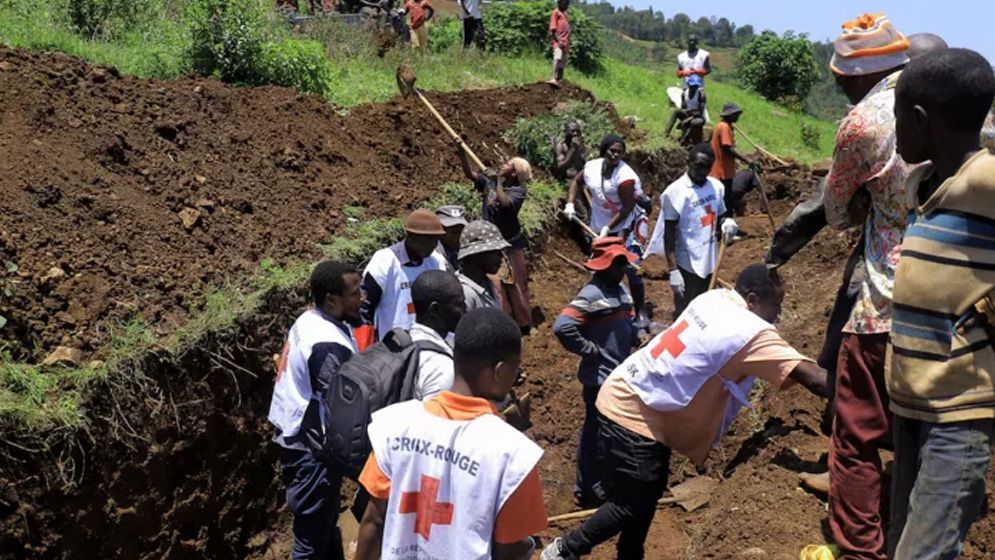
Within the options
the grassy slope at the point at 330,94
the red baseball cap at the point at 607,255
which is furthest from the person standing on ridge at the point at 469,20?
the red baseball cap at the point at 607,255

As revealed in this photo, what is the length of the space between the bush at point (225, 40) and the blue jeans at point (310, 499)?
6672 mm

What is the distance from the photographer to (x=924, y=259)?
2.63 m

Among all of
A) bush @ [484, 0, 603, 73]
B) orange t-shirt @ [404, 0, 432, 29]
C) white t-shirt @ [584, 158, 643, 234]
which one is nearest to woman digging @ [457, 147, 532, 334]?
white t-shirt @ [584, 158, 643, 234]

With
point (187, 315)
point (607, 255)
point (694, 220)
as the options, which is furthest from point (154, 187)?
point (694, 220)

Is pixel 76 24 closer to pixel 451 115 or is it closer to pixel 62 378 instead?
pixel 451 115

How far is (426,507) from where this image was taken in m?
2.92

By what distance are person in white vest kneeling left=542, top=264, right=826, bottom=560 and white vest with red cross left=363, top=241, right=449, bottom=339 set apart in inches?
59.8

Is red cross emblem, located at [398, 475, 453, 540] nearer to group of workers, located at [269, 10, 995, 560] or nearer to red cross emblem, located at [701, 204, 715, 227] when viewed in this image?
group of workers, located at [269, 10, 995, 560]

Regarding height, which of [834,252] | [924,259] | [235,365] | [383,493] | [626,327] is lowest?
[834,252]

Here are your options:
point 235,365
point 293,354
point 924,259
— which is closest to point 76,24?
point 235,365

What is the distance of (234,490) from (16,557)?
5.00ft

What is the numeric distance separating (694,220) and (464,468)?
531 cm

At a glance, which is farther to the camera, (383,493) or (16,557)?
(16,557)

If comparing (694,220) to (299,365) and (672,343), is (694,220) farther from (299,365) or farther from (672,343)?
(299,365)
